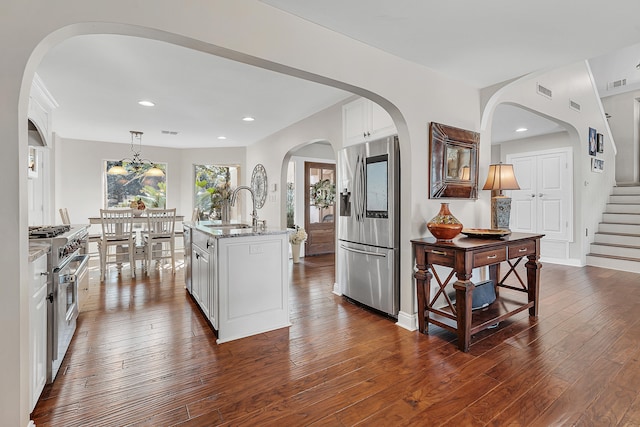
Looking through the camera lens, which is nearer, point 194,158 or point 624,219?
point 624,219

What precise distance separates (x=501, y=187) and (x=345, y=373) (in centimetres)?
231

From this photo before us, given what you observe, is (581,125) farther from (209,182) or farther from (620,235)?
(209,182)

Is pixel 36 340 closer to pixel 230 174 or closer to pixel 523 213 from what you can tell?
pixel 230 174

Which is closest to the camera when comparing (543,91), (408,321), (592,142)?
(408,321)

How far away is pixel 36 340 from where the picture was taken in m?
1.67

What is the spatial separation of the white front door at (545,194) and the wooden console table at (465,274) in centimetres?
353

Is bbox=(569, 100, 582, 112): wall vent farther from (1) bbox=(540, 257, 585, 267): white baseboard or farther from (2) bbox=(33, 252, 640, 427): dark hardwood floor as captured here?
(2) bbox=(33, 252, 640, 427): dark hardwood floor

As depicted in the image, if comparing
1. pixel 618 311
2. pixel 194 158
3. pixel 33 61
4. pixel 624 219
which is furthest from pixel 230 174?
pixel 624 219

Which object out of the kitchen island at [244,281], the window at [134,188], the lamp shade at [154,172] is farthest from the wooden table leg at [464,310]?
the window at [134,188]

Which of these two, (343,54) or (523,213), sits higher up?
(343,54)

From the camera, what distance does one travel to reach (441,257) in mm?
2512

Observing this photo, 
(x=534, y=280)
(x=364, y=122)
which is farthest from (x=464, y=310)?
(x=364, y=122)

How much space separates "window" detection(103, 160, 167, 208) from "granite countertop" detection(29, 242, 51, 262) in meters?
5.50

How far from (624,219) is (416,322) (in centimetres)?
567
